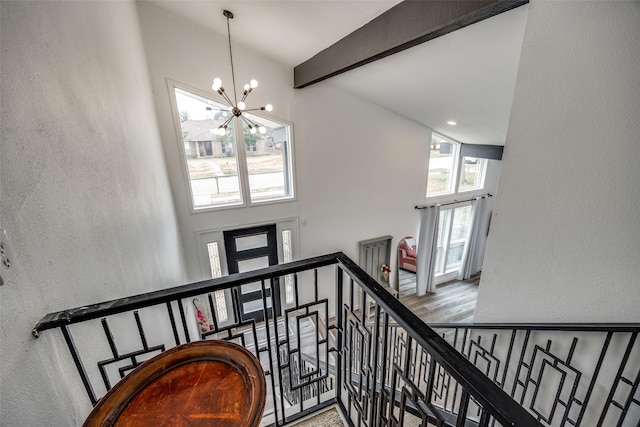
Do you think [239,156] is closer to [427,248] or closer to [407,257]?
[427,248]

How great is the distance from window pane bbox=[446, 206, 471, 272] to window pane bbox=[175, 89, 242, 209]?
5.17 meters

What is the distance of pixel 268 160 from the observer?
4.62m

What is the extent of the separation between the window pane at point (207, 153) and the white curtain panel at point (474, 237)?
5.48 metres

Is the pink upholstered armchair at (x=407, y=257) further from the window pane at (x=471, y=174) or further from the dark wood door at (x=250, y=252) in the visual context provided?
the dark wood door at (x=250, y=252)

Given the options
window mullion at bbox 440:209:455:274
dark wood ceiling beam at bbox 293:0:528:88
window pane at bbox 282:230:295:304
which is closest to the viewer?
dark wood ceiling beam at bbox 293:0:528:88

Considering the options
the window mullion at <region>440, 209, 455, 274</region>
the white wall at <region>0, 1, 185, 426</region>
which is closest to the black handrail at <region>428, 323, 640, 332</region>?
the white wall at <region>0, 1, 185, 426</region>

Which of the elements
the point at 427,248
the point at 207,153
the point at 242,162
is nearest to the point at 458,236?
the point at 427,248

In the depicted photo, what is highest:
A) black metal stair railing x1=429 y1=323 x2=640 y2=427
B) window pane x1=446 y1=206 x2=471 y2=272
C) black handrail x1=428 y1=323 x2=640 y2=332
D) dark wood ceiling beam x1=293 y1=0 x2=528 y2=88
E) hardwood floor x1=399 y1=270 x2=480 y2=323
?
dark wood ceiling beam x1=293 y1=0 x2=528 y2=88

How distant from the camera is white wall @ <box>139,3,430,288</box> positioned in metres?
3.63

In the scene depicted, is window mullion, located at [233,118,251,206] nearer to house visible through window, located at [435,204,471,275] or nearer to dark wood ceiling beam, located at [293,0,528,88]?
dark wood ceiling beam, located at [293,0,528,88]

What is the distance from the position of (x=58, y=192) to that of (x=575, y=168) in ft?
7.02

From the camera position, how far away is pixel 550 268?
1322 mm

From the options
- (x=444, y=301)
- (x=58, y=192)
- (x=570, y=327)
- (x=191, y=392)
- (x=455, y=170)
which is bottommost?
(x=444, y=301)

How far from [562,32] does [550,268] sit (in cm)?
105
